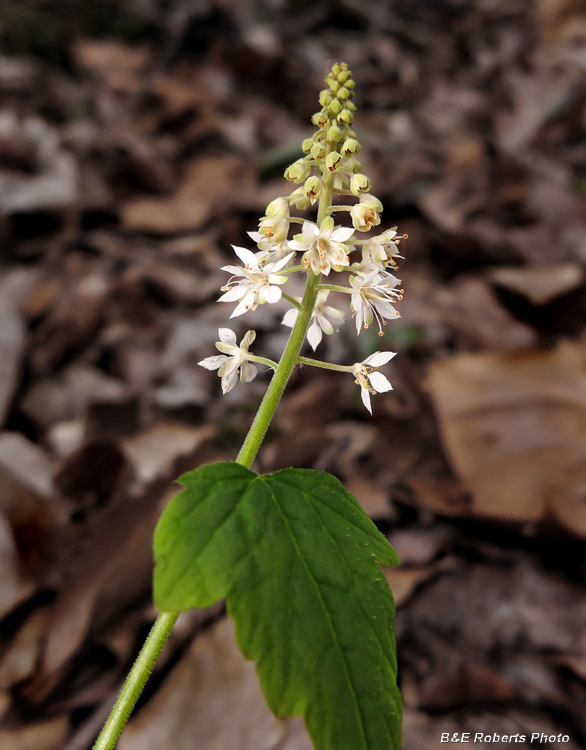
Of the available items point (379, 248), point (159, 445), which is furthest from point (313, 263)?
point (159, 445)

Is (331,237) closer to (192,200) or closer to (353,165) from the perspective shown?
(353,165)

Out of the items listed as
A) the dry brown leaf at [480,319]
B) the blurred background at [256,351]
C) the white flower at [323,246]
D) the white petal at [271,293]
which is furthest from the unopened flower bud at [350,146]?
the dry brown leaf at [480,319]

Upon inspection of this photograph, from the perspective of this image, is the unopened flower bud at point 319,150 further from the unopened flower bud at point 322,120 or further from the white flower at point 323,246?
the white flower at point 323,246

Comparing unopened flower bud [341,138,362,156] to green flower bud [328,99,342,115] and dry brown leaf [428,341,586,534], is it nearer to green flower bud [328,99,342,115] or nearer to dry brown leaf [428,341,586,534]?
green flower bud [328,99,342,115]

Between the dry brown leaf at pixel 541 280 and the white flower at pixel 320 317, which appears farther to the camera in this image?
the dry brown leaf at pixel 541 280

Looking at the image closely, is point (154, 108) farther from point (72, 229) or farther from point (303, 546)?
point (303, 546)

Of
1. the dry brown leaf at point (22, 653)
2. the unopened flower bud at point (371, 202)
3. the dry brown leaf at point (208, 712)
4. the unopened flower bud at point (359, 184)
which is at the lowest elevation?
the dry brown leaf at point (208, 712)
